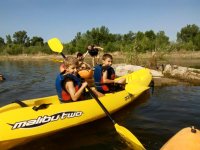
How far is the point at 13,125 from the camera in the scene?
4.79 m

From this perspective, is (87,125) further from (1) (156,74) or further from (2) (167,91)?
(1) (156,74)

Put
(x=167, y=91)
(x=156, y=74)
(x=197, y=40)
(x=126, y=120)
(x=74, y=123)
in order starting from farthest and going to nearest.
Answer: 1. (x=197, y=40)
2. (x=156, y=74)
3. (x=167, y=91)
4. (x=126, y=120)
5. (x=74, y=123)

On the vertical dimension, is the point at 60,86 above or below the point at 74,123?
above

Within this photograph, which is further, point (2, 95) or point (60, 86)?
point (2, 95)

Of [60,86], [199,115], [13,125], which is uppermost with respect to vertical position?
[60,86]

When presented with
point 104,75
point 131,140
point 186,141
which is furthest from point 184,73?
point 186,141

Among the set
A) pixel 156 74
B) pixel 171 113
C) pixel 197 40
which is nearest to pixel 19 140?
pixel 171 113

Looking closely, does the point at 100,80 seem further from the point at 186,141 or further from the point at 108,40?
the point at 108,40

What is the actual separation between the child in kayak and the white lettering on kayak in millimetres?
342

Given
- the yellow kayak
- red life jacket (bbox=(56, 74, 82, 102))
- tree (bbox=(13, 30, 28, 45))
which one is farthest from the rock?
tree (bbox=(13, 30, 28, 45))

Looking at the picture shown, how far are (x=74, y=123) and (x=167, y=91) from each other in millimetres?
5165

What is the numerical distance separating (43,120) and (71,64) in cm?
119

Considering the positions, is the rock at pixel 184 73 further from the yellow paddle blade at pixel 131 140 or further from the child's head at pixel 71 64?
the child's head at pixel 71 64

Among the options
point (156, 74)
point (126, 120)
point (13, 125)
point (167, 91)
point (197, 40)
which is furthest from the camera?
point (197, 40)
